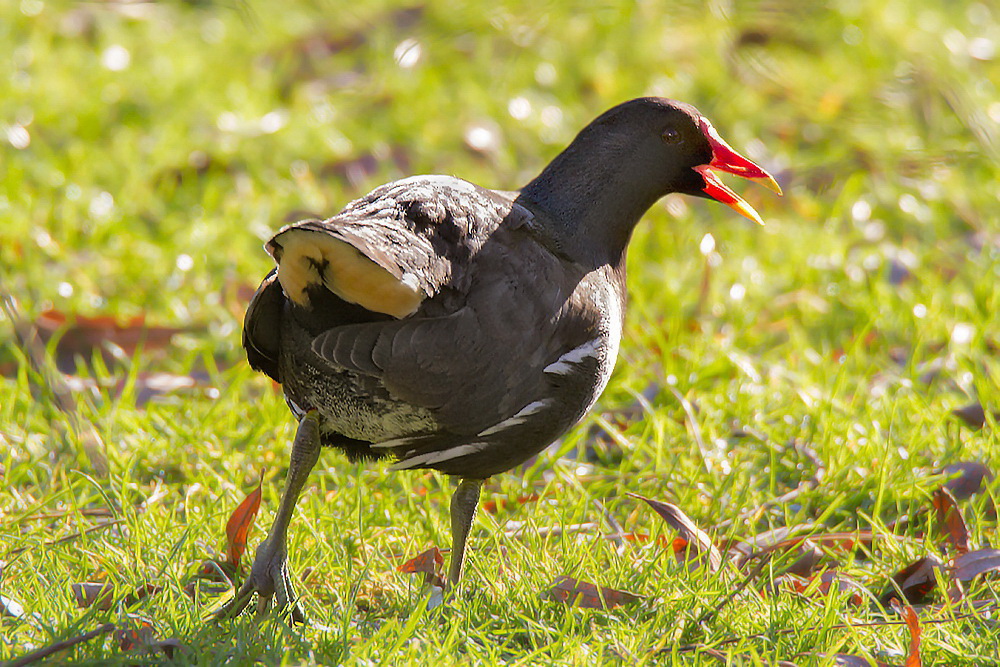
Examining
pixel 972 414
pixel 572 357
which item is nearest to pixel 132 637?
pixel 572 357

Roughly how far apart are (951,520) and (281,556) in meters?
1.81

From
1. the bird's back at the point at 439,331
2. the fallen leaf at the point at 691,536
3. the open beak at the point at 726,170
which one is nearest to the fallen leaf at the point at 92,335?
the bird's back at the point at 439,331

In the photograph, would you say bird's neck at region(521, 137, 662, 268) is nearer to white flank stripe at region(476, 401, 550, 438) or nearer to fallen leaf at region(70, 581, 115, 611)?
white flank stripe at region(476, 401, 550, 438)

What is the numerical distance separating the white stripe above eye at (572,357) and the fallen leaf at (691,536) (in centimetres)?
47

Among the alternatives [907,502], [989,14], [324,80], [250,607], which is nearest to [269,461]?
[250,607]

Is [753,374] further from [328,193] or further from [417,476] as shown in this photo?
[328,193]

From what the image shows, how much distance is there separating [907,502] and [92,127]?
151 inches

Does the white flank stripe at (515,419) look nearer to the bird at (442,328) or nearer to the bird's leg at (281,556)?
the bird at (442,328)

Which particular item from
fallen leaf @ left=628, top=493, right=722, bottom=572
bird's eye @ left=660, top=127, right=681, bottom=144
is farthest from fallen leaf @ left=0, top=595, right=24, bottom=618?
bird's eye @ left=660, top=127, right=681, bottom=144

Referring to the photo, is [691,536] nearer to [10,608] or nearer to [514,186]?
[10,608]

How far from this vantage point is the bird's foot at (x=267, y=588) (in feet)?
8.51

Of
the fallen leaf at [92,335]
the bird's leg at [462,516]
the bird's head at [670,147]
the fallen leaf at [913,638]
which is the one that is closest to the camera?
the fallen leaf at [913,638]

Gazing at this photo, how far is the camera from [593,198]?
293 cm

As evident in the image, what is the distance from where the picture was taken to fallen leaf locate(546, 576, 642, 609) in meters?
2.72
